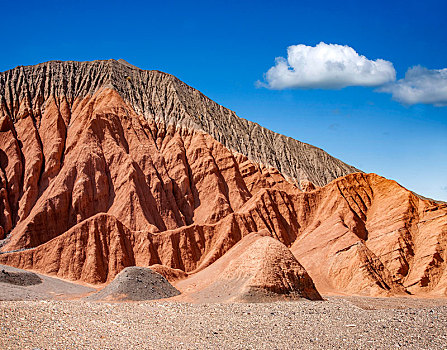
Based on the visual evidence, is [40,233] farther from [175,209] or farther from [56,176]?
[175,209]

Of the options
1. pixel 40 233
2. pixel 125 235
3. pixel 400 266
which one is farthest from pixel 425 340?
pixel 40 233

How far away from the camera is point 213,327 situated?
23.8 metres

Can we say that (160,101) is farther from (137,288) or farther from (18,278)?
(137,288)

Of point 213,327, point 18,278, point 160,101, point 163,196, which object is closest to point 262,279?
point 213,327

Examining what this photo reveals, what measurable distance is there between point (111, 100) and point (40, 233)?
30.0 m

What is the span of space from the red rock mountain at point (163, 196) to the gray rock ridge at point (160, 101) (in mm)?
284

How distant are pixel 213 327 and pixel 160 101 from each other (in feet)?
241

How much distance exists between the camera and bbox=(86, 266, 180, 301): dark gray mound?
36031 mm

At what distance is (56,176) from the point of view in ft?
234

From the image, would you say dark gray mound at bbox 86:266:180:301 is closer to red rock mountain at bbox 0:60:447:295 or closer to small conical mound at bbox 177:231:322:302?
small conical mound at bbox 177:231:322:302

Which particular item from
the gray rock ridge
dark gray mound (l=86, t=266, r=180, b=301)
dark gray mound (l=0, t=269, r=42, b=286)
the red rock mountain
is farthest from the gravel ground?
the gray rock ridge

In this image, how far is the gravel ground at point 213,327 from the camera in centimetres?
1975

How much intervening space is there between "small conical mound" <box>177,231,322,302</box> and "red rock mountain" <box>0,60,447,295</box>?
15416 mm

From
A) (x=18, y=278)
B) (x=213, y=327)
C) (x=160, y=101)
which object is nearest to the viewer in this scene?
(x=213, y=327)
